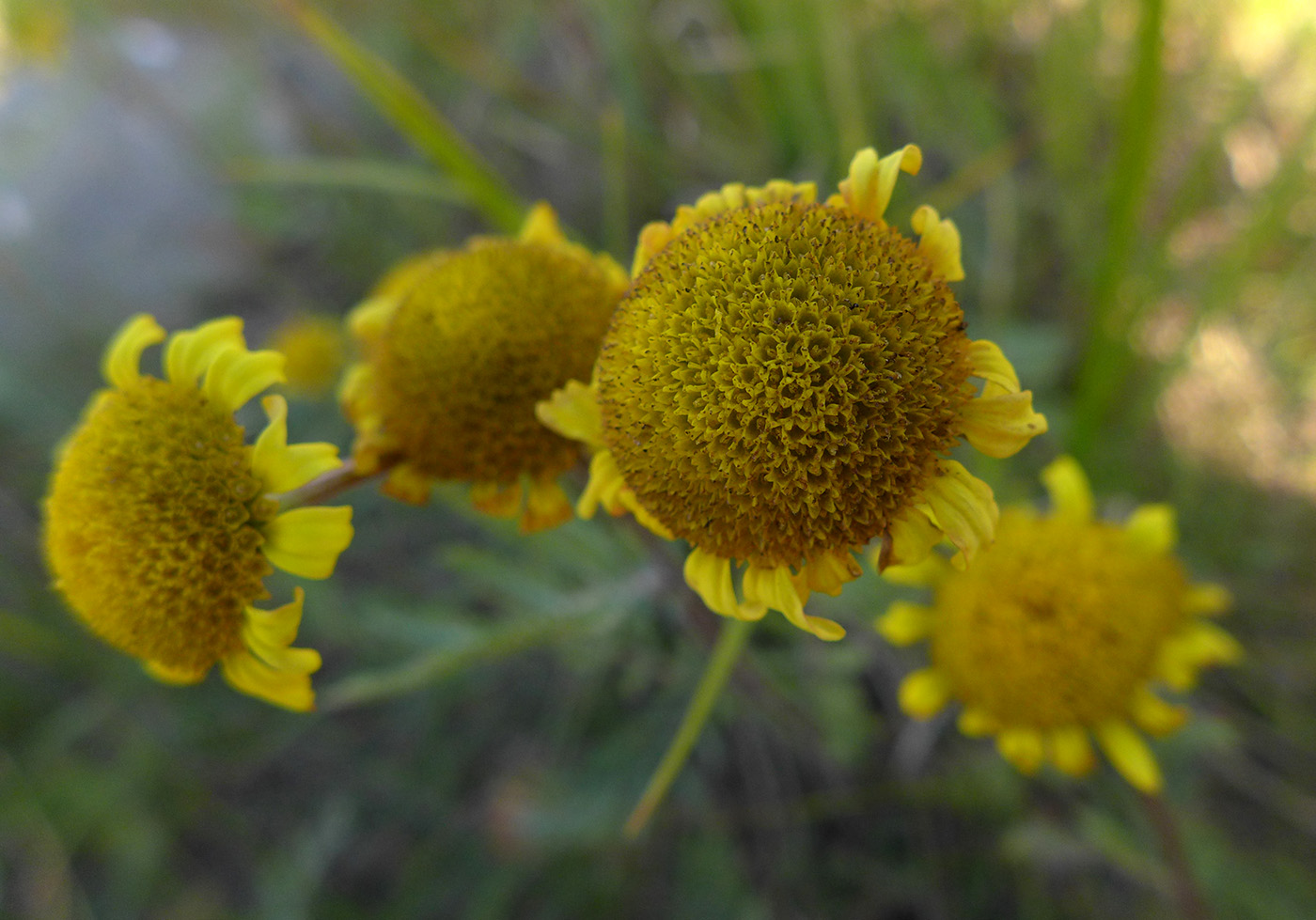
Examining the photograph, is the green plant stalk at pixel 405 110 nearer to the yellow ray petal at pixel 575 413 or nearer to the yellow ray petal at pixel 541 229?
the yellow ray petal at pixel 541 229

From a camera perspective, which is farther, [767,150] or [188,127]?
[188,127]

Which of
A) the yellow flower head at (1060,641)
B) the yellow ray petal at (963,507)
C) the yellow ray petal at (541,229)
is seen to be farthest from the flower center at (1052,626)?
the yellow ray petal at (541,229)

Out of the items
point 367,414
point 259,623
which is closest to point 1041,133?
point 367,414

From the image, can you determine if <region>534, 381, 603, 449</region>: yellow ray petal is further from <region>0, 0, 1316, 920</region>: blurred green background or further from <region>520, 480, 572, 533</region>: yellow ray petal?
<region>0, 0, 1316, 920</region>: blurred green background

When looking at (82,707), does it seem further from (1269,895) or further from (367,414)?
(1269,895)

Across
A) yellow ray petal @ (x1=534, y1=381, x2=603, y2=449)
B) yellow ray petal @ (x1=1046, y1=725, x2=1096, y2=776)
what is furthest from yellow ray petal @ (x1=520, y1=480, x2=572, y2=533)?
yellow ray petal @ (x1=1046, y1=725, x2=1096, y2=776)

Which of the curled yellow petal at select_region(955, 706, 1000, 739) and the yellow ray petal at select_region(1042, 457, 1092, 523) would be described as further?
the yellow ray petal at select_region(1042, 457, 1092, 523)
